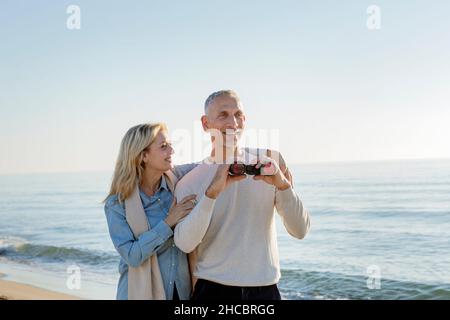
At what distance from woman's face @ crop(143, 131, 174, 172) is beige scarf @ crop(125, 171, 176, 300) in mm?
175

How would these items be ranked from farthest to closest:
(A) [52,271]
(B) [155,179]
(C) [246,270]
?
1. (A) [52,271]
2. (B) [155,179]
3. (C) [246,270]

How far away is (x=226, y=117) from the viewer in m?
2.74

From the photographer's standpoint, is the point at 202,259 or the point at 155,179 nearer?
the point at 202,259

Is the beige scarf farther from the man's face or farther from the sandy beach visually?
the sandy beach

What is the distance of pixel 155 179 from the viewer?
311 centimetres

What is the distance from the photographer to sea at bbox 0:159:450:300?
10211mm

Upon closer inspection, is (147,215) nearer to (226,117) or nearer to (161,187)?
(161,187)

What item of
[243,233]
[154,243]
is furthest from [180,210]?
[243,233]

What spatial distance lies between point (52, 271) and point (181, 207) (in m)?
9.47

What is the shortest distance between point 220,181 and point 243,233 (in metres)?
0.32

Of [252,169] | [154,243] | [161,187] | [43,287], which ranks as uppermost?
[252,169]

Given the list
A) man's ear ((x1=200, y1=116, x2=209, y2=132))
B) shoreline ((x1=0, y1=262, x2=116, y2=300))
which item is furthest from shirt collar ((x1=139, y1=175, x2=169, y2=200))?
shoreline ((x1=0, y1=262, x2=116, y2=300))
